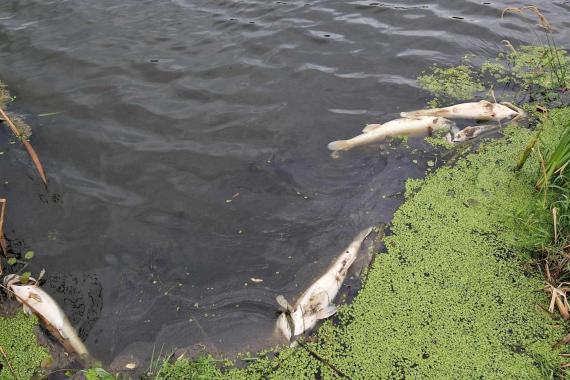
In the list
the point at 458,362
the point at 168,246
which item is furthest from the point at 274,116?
the point at 458,362

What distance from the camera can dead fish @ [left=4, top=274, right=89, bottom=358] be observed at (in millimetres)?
2682

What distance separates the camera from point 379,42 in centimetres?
516

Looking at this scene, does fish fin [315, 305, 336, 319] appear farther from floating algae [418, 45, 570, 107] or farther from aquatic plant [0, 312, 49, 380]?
floating algae [418, 45, 570, 107]

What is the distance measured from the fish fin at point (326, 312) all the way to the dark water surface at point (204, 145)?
0.96 feet

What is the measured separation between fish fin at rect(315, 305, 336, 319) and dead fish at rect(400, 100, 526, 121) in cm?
213

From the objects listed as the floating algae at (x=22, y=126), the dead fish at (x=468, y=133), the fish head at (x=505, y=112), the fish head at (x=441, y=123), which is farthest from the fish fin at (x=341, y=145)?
the floating algae at (x=22, y=126)

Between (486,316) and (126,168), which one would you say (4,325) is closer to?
(126,168)

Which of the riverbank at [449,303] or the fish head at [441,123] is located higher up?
the fish head at [441,123]

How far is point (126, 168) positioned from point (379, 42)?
3121 mm

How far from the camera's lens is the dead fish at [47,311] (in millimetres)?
2682

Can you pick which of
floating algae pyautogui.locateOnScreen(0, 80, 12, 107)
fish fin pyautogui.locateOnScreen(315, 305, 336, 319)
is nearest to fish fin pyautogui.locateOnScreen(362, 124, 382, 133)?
fish fin pyautogui.locateOnScreen(315, 305, 336, 319)

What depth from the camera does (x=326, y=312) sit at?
107 inches

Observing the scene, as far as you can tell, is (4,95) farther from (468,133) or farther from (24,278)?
(468,133)

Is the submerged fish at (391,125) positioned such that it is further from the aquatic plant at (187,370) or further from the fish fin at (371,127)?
the aquatic plant at (187,370)
